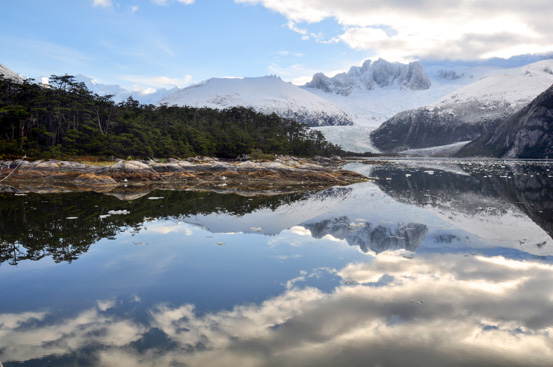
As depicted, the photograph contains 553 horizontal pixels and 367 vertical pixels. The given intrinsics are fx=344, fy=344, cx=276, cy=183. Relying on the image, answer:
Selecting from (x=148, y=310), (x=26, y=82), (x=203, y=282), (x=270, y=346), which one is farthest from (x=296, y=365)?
(x=26, y=82)

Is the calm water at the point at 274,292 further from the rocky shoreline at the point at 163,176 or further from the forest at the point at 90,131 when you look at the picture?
the forest at the point at 90,131

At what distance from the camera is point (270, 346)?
23.6 feet

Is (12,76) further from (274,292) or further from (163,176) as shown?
(274,292)

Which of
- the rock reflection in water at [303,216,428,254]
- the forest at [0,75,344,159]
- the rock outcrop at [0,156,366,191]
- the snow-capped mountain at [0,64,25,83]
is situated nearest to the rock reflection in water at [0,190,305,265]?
the rock reflection in water at [303,216,428,254]

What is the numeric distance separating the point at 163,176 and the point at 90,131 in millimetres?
25728

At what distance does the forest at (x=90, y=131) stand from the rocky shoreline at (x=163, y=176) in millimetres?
6796

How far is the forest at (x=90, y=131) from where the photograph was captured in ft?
171

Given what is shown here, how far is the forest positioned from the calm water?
39.9m

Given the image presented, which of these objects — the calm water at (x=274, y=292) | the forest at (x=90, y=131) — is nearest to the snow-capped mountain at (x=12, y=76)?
the forest at (x=90, y=131)

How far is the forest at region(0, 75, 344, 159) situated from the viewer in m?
52.2

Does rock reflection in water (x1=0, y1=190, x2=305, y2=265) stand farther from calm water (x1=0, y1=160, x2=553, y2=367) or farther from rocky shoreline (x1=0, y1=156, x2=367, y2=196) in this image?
rocky shoreline (x1=0, y1=156, x2=367, y2=196)

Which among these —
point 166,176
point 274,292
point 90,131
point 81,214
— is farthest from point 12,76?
point 274,292

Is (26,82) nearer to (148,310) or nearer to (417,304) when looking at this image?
(148,310)

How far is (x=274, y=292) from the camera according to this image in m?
9.91
